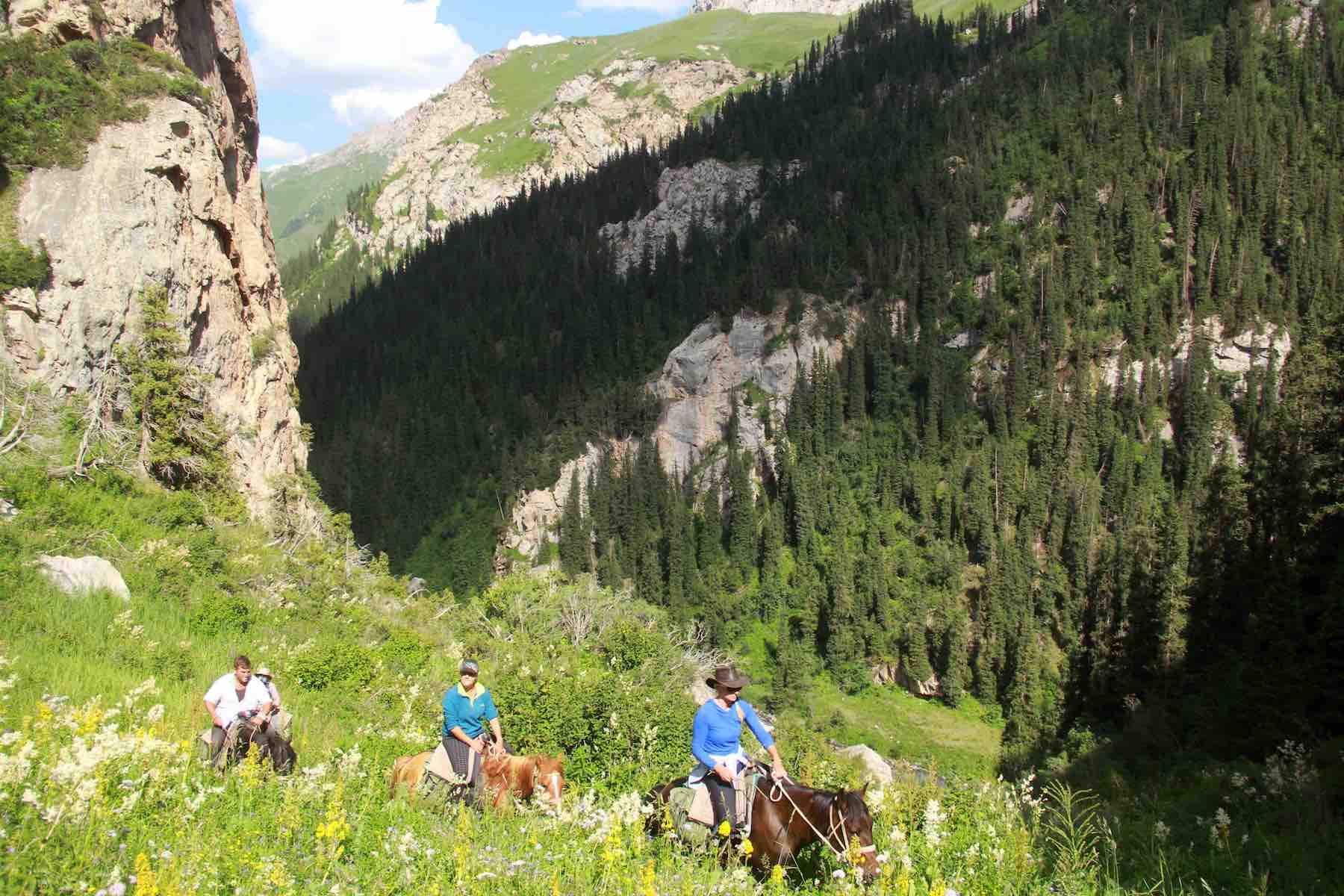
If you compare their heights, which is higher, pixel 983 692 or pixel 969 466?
pixel 969 466

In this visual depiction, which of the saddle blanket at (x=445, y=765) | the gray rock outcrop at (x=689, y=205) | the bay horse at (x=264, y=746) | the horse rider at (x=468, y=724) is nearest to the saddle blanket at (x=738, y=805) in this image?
the horse rider at (x=468, y=724)

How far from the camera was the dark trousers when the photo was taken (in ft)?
31.3

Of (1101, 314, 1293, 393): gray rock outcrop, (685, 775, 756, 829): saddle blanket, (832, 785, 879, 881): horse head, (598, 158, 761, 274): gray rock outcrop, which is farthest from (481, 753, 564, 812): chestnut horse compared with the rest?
(598, 158, 761, 274): gray rock outcrop

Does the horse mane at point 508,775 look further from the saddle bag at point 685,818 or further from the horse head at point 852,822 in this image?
the horse head at point 852,822

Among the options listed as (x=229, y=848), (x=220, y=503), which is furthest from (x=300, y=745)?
(x=220, y=503)

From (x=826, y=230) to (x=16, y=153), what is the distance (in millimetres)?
157468

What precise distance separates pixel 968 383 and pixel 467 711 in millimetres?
140778

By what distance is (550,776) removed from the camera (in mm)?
11352

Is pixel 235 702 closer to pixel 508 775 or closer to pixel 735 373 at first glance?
pixel 508 775

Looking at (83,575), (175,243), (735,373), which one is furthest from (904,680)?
(83,575)

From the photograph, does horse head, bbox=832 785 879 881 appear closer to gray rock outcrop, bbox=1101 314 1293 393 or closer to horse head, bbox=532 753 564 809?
horse head, bbox=532 753 564 809

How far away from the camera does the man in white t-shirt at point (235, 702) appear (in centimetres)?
1063

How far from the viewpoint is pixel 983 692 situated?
320 feet

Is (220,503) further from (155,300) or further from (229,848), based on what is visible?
(229,848)
